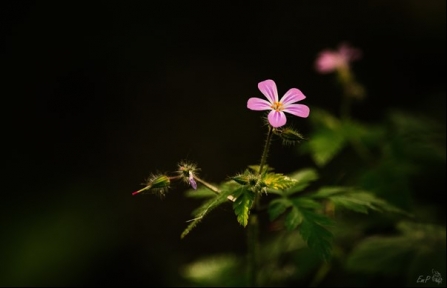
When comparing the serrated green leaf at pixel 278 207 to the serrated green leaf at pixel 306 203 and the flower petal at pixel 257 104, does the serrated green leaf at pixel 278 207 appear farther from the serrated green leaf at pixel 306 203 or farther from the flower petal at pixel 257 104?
the flower petal at pixel 257 104

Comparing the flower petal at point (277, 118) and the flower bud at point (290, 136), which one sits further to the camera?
the flower bud at point (290, 136)

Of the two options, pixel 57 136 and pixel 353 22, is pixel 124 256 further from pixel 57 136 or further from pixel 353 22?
pixel 353 22

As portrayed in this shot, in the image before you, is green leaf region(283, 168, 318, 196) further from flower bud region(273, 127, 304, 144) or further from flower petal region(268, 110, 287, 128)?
flower petal region(268, 110, 287, 128)

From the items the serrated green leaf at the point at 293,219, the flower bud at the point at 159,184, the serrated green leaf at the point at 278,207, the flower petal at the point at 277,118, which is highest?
the flower petal at the point at 277,118

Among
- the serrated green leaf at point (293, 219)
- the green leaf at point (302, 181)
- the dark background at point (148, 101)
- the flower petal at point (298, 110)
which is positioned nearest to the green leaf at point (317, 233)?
the serrated green leaf at point (293, 219)

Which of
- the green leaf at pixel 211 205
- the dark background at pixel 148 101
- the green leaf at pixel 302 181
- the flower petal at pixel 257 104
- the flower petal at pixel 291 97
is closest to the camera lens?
the green leaf at pixel 211 205

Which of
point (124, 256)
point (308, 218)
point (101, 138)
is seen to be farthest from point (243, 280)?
point (101, 138)

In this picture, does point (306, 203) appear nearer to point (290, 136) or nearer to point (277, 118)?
point (290, 136)

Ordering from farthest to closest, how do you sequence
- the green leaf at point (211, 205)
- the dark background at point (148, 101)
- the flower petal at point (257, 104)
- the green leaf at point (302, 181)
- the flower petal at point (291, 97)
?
the dark background at point (148, 101), the green leaf at point (302, 181), the flower petal at point (291, 97), the flower petal at point (257, 104), the green leaf at point (211, 205)
